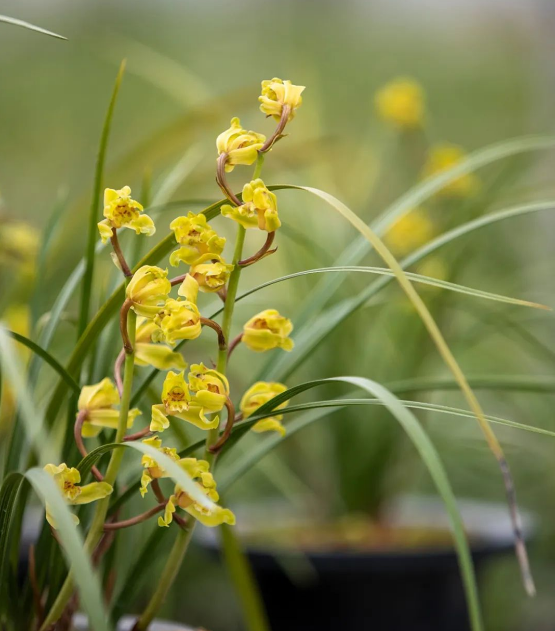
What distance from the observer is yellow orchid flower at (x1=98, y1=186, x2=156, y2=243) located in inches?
16.6

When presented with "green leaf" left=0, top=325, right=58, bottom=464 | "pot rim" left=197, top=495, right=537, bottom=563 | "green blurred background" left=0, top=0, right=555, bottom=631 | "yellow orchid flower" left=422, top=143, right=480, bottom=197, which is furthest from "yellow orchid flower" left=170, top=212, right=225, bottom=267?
"yellow orchid flower" left=422, top=143, right=480, bottom=197

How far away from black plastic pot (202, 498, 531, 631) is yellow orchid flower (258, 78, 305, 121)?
0.65 meters

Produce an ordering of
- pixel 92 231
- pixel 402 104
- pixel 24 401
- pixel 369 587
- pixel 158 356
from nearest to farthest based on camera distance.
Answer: pixel 24 401, pixel 158 356, pixel 92 231, pixel 369 587, pixel 402 104

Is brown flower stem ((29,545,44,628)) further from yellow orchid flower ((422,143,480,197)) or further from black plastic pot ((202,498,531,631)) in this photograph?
yellow orchid flower ((422,143,480,197))

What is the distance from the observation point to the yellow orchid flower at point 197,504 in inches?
17.1

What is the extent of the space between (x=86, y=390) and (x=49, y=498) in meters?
0.14

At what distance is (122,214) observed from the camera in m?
0.43

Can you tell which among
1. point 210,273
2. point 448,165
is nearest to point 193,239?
point 210,273

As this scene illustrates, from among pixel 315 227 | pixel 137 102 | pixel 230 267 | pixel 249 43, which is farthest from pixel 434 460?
pixel 249 43

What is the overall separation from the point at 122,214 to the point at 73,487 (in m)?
0.16

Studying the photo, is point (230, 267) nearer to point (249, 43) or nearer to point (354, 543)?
point (354, 543)

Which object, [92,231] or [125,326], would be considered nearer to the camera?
[125,326]

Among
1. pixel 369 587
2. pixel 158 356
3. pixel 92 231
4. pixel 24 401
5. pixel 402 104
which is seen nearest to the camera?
pixel 24 401

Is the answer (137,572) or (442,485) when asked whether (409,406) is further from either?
(137,572)
